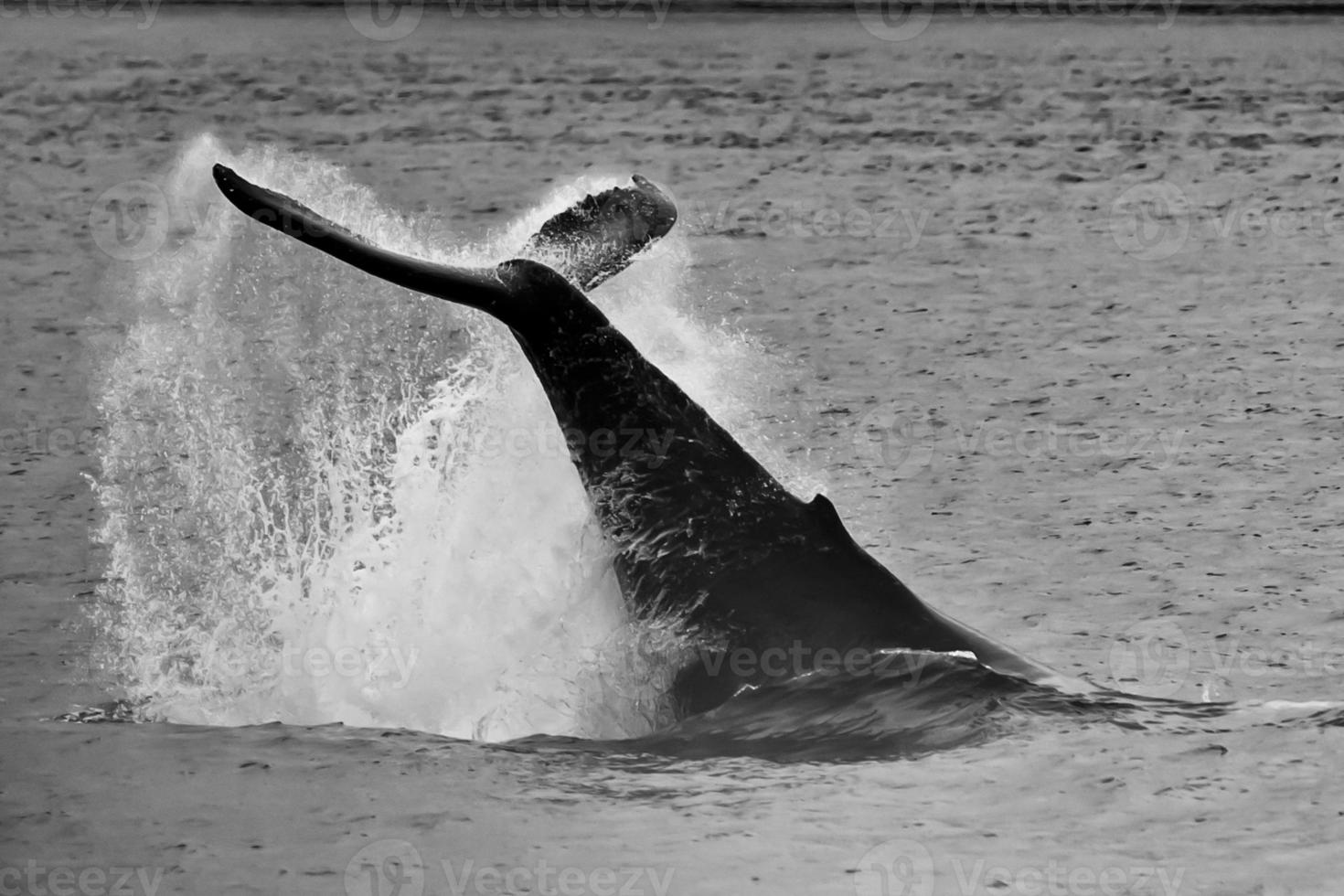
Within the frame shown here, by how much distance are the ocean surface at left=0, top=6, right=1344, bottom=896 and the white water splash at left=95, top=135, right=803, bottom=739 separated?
3cm

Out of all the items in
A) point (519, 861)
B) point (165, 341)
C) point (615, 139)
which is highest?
point (615, 139)

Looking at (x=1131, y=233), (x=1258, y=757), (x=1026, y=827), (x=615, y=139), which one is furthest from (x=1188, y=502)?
(x=615, y=139)

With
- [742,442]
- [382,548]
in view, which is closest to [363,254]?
[382,548]

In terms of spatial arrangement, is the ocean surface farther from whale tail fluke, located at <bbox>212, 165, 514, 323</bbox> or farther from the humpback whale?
whale tail fluke, located at <bbox>212, 165, 514, 323</bbox>

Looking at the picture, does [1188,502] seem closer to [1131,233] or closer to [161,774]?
[161,774]

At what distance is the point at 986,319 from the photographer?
15.7 m

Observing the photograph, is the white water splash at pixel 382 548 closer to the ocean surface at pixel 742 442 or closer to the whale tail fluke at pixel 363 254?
the ocean surface at pixel 742 442

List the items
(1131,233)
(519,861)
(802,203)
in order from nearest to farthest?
1. (519,861)
2. (1131,233)
3. (802,203)

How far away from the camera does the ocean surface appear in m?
6.93

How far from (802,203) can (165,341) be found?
265 inches

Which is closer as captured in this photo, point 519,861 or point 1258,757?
point 519,861

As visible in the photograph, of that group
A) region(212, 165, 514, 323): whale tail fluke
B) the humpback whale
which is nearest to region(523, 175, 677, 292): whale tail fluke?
the humpback whale

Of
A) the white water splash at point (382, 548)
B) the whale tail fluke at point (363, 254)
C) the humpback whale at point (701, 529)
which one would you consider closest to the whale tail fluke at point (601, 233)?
the white water splash at point (382, 548)

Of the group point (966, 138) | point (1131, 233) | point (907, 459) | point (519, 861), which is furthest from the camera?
point (966, 138)
